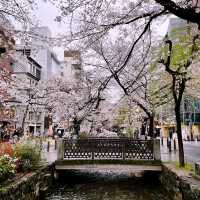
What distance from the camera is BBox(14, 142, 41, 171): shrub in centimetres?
1365

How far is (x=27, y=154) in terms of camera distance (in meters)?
13.9

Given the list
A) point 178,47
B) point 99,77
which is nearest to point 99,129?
point 99,77

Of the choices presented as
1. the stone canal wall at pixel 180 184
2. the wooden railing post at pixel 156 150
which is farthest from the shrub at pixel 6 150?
the wooden railing post at pixel 156 150

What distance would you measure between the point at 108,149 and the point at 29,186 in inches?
285

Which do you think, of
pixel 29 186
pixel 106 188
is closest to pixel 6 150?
pixel 29 186

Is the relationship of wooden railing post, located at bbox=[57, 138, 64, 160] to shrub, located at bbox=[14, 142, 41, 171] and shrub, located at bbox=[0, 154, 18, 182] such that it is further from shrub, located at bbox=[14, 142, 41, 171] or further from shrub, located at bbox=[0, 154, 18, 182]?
shrub, located at bbox=[0, 154, 18, 182]

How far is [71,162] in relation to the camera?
1831cm

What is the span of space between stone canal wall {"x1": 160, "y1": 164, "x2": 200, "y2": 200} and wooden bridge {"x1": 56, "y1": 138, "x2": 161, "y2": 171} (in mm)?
1431

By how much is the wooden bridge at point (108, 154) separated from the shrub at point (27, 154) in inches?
160

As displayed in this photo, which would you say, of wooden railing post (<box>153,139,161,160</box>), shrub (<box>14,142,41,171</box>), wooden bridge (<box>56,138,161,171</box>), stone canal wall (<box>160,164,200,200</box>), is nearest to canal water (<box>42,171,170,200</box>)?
stone canal wall (<box>160,164,200,200</box>)

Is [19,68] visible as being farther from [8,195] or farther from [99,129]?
[8,195]

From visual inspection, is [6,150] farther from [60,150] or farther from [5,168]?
[60,150]

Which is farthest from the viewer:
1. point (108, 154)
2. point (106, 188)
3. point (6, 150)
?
point (108, 154)

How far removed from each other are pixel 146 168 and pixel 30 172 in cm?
731
